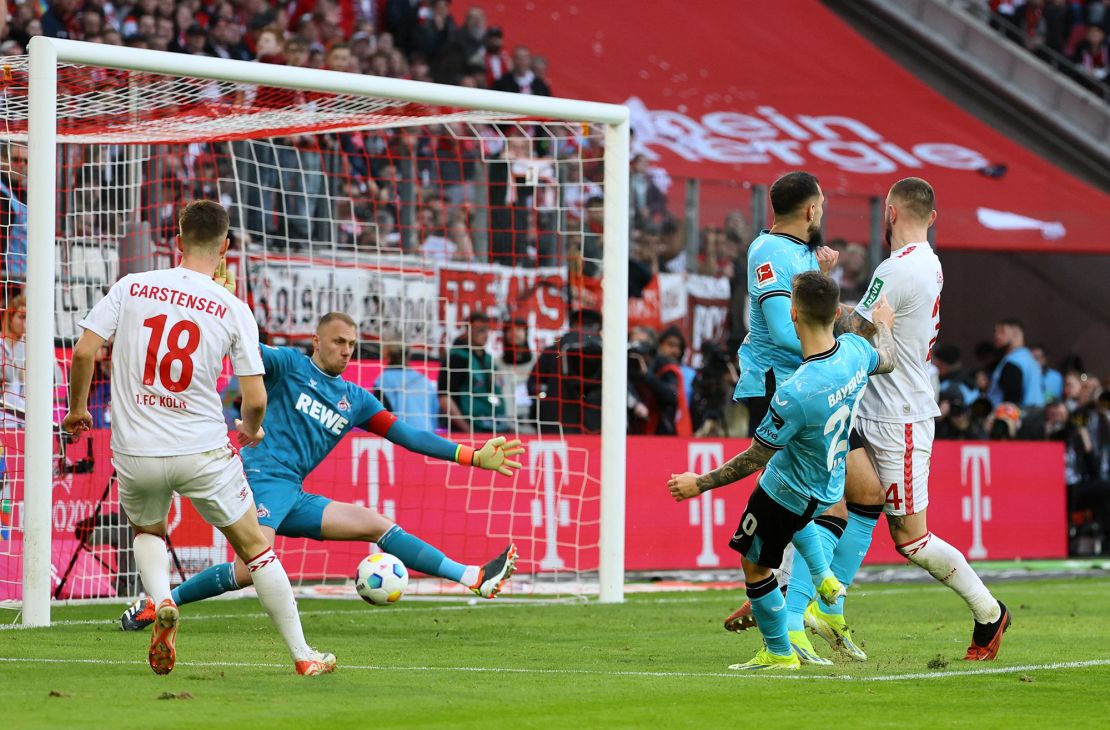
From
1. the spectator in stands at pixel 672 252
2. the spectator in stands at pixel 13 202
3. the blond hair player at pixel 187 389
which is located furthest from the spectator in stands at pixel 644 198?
the blond hair player at pixel 187 389

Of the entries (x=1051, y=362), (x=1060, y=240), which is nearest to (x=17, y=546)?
(x=1060, y=240)

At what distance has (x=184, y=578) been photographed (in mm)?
11328

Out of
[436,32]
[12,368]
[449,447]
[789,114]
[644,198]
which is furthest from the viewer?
[789,114]

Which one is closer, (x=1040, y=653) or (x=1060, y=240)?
(x=1040, y=653)

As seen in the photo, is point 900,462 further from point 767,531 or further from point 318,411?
point 318,411

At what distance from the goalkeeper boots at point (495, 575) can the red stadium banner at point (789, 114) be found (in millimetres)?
11425

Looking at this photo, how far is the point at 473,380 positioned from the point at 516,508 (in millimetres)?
1351

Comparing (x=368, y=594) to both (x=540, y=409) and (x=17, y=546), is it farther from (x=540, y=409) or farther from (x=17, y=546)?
(x=540, y=409)

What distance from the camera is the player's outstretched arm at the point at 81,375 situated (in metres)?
6.98

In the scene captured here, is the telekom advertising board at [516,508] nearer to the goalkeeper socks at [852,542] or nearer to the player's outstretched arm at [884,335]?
the goalkeeper socks at [852,542]

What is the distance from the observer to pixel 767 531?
7242 millimetres

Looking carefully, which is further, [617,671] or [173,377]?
[617,671]

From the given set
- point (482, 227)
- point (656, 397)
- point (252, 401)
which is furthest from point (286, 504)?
point (482, 227)

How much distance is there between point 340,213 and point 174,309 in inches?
321
